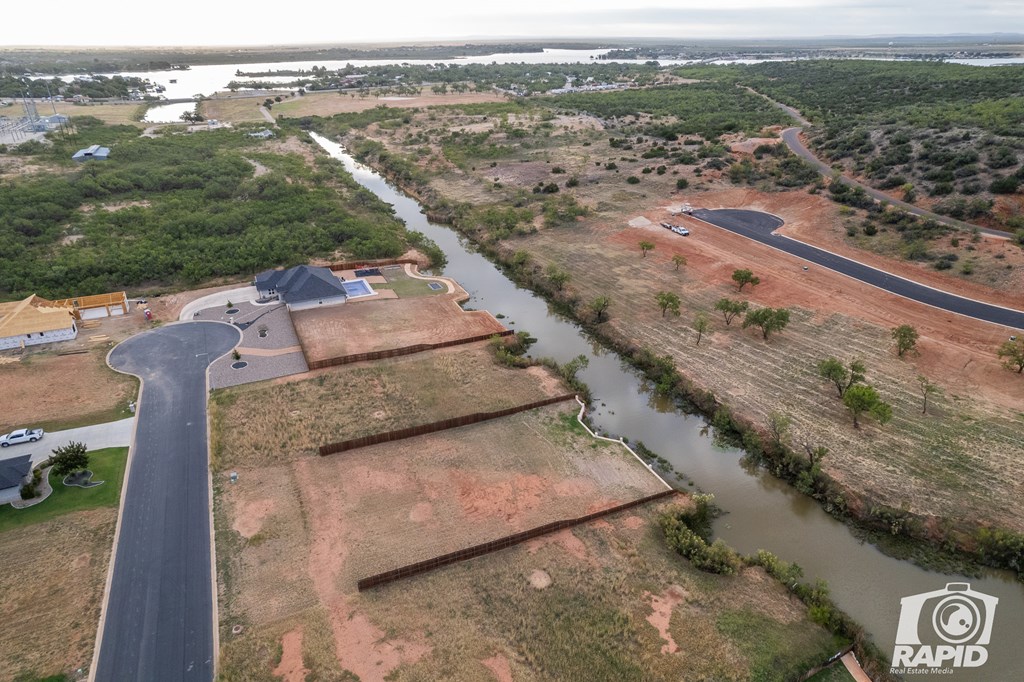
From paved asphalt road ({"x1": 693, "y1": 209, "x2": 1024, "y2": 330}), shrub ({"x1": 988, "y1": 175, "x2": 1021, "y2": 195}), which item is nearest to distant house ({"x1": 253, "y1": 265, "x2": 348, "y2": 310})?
paved asphalt road ({"x1": 693, "y1": 209, "x2": 1024, "y2": 330})

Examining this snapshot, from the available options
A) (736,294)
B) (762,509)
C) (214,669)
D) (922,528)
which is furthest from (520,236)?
(214,669)

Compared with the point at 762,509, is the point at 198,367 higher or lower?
higher

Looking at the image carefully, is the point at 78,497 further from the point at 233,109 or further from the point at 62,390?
the point at 233,109

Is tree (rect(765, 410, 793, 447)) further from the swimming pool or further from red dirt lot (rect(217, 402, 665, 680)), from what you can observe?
the swimming pool

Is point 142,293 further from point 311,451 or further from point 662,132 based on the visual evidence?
point 662,132

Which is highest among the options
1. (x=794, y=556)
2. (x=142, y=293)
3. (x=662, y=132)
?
(x=662, y=132)

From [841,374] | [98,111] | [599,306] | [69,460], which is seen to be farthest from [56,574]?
[98,111]
